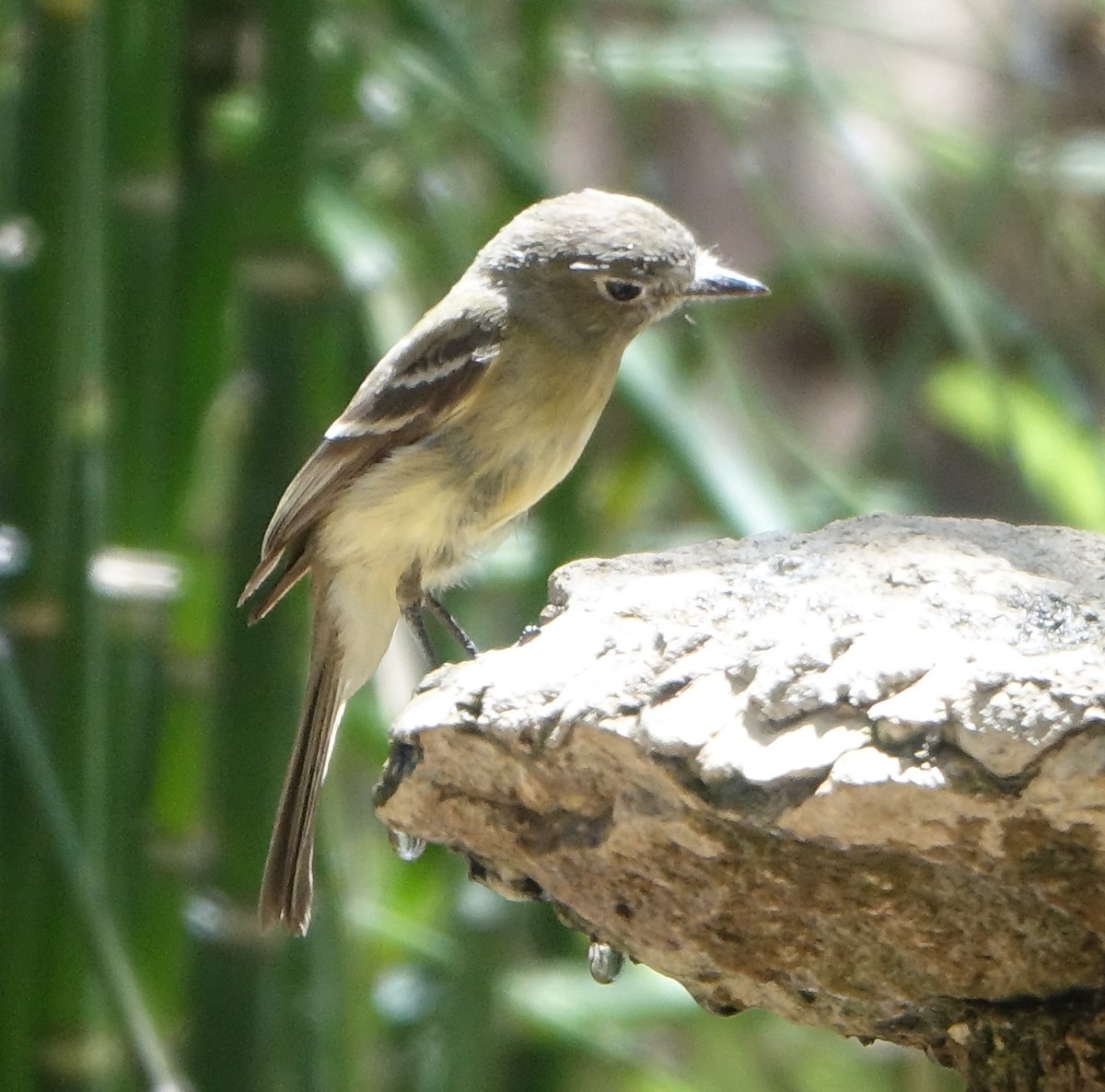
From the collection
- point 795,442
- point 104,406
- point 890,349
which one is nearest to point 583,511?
point 795,442

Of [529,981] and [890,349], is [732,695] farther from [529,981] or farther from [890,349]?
[890,349]

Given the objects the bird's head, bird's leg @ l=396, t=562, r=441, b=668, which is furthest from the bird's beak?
bird's leg @ l=396, t=562, r=441, b=668

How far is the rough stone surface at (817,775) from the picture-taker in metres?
1.15

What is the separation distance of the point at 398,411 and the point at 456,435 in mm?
78

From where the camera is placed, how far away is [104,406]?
2.43 metres

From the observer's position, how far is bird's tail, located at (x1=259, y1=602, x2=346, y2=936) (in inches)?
85.7

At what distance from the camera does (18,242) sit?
94.2 inches

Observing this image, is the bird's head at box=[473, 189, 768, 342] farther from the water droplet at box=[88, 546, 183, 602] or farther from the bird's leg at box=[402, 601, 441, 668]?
the water droplet at box=[88, 546, 183, 602]

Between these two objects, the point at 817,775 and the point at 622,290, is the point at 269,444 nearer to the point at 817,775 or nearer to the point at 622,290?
the point at 622,290

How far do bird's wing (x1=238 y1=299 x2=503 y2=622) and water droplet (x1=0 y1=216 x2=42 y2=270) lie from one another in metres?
0.46

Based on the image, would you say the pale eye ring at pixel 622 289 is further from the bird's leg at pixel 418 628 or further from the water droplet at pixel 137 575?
the water droplet at pixel 137 575

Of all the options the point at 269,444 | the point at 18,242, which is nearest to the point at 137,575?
the point at 269,444

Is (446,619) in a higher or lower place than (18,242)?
lower

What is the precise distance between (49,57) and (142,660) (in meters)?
0.95
